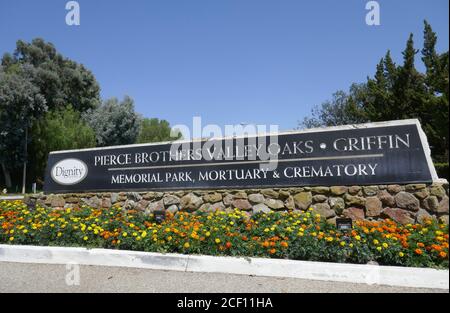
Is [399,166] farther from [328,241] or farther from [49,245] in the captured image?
[49,245]

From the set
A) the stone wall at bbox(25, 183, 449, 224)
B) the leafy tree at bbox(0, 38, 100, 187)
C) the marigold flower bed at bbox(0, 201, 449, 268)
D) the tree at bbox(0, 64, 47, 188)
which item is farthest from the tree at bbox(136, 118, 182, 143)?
the marigold flower bed at bbox(0, 201, 449, 268)

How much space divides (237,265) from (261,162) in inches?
97.8

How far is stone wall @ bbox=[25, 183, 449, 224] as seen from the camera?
540 cm

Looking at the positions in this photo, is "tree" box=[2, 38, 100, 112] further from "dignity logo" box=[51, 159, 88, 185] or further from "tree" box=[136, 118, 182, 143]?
"dignity logo" box=[51, 159, 88, 185]

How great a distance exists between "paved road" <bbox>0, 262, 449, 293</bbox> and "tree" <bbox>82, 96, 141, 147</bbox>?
27.0 metres

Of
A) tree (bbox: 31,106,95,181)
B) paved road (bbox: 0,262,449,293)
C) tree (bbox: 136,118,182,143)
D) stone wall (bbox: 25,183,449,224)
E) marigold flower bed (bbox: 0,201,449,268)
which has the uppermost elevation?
tree (bbox: 136,118,182,143)

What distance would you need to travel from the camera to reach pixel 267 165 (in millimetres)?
6488

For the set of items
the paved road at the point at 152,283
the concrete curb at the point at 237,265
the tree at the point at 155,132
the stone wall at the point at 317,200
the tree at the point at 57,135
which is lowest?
the paved road at the point at 152,283

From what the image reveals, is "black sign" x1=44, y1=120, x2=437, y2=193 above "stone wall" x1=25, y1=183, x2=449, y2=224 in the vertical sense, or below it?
above

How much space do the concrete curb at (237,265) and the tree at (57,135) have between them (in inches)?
913

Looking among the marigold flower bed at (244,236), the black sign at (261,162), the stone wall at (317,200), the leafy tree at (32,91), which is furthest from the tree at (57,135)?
the marigold flower bed at (244,236)

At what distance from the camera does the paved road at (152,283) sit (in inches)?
155

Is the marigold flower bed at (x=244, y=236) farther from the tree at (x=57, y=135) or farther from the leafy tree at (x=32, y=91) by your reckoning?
the leafy tree at (x=32, y=91)

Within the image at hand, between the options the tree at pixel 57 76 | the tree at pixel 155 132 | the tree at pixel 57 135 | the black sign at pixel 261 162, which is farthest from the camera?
the tree at pixel 155 132
